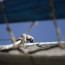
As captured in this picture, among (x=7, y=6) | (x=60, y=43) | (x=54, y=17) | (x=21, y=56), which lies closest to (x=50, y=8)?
(x=54, y=17)

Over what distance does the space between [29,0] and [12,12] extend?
0.93 feet

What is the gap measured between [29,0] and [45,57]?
0.73 m

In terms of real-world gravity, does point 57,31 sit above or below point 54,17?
below

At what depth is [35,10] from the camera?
1696mm

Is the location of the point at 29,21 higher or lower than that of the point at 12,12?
lower

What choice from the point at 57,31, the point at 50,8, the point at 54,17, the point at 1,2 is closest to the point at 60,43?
the point at 57,31

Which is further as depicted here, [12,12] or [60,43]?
[12,12]

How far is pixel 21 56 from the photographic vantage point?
1.64 meters

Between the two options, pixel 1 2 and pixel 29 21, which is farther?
pixel 29 21

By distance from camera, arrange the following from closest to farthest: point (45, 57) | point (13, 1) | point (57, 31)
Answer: point (57, 31) → point (45, 57) → point (13, 1)

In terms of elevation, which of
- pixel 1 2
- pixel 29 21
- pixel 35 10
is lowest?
pixel 29 21

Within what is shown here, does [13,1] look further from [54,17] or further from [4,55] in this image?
[4,55]

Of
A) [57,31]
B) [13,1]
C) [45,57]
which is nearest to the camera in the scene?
[57,31]

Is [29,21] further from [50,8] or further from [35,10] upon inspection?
[50,8]
